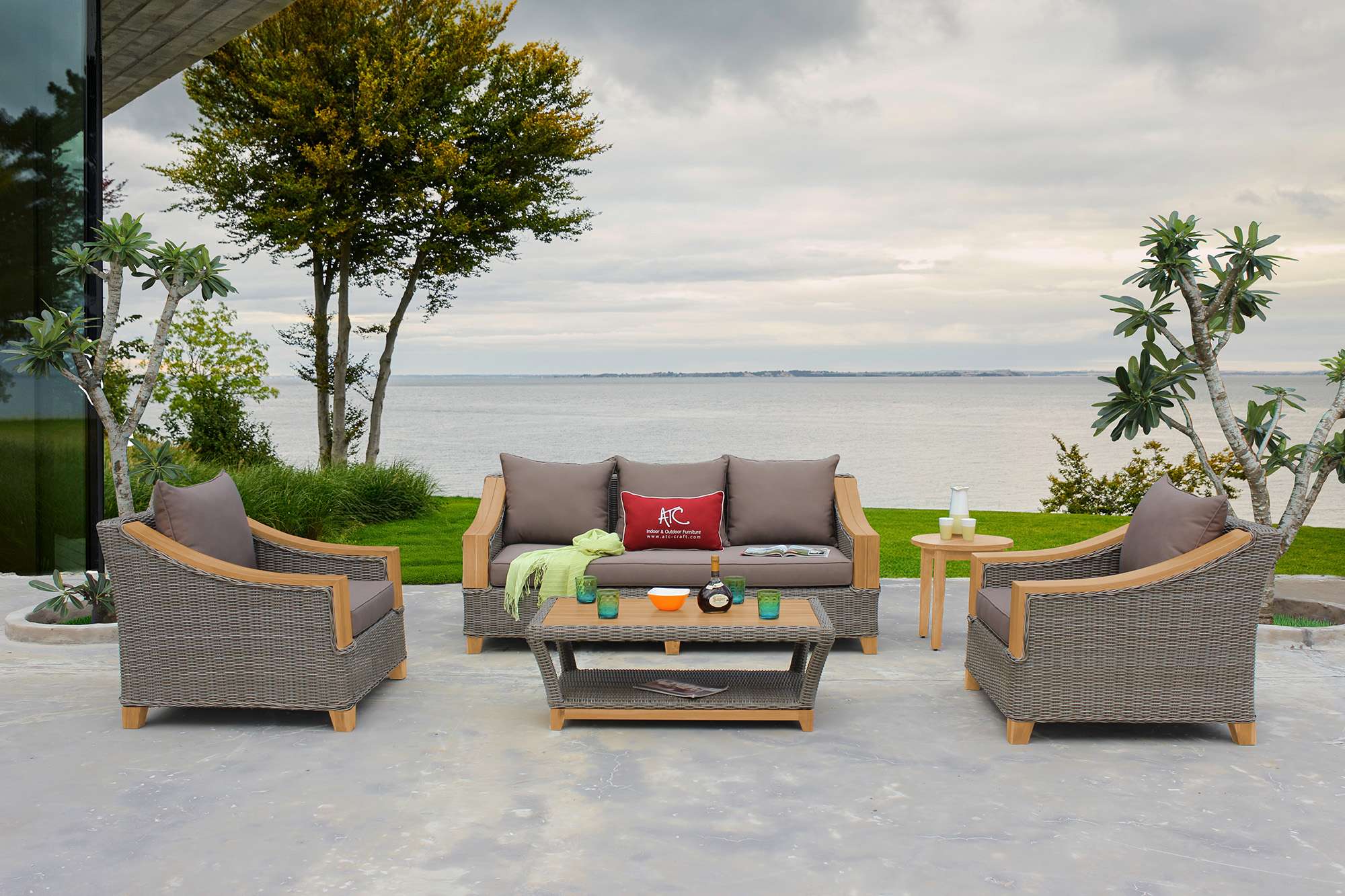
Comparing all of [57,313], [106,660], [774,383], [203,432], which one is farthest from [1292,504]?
[774,383]

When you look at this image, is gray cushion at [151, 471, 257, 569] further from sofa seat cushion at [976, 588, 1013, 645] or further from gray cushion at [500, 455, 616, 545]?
sofa seat cushion at [976, 588, 1013, 645]

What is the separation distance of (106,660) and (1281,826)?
4702mm

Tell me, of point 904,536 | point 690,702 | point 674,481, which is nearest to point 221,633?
point 690,702

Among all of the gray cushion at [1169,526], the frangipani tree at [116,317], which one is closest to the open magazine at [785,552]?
the gray cushion at [1169,526]

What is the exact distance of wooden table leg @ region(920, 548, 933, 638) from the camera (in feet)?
17.8

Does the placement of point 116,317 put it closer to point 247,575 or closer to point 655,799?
point 247,575

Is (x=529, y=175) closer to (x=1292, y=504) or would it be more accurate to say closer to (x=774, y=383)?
(x=1292, y=504)

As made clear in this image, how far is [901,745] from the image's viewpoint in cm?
374

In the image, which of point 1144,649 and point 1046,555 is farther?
point 1046,555

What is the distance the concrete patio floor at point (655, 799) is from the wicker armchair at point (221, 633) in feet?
0.47

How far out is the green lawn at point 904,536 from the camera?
756 centimetres

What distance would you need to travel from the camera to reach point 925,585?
17.9 feet

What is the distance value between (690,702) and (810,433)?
29449 mm

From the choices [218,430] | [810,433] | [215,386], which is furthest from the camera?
[810,433]
